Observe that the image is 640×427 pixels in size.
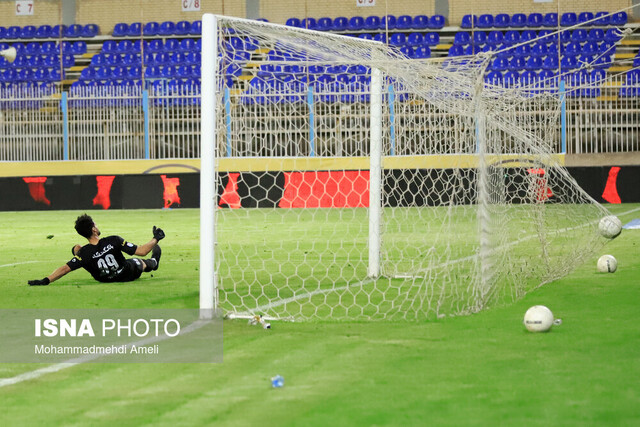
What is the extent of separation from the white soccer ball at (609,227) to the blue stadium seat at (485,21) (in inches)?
664

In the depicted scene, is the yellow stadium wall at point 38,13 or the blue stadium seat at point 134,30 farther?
the yellow stadium wall at point 38,13

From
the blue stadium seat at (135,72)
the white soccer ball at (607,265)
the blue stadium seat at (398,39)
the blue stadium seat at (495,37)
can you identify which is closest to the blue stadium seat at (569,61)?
the blue stadium seat at (495,37)

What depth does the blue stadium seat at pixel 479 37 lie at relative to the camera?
84.5 ft

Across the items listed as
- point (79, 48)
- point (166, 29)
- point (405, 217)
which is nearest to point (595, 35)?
point (166, 29)

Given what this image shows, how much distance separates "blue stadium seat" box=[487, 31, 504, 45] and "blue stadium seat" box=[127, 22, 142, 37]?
10.3 meters

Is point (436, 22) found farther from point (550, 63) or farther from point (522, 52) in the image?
point (550, 63)

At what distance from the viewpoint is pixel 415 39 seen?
26516mm

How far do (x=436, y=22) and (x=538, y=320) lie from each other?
22732 millimetres

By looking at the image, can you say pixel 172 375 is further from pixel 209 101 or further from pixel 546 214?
pixel 546 214

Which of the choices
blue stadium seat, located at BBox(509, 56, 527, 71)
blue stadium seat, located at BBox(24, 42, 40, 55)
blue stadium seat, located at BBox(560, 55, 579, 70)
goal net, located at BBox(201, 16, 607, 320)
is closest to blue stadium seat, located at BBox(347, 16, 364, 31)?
blue stadium seat, located at BBox(509, 56, 527, 71)

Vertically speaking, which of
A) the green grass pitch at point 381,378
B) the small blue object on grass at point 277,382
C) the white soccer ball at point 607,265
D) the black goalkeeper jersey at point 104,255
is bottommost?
the green grass pitch at point 381,378

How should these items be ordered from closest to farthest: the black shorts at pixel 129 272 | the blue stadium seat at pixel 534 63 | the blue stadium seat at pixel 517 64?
the black shorts at pixel 129 272, the blue stadium seat at pixel 534 63, the blue stadium seat at pixel 517 64

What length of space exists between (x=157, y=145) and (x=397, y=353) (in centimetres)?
1819

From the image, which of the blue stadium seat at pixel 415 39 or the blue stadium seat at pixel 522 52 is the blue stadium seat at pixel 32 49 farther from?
the blue stadium seat at pixel 522 52
